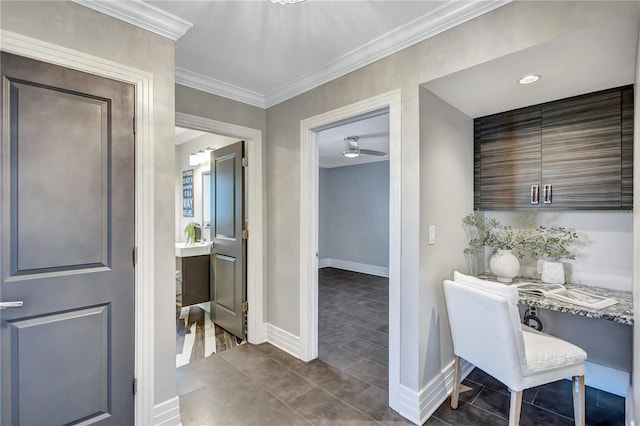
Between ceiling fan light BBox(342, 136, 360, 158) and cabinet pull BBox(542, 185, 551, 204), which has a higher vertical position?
ceiling fan light BBox(342, 136, 360, 158)

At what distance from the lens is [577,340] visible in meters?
2.35

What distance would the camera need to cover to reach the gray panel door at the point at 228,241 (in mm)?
3137

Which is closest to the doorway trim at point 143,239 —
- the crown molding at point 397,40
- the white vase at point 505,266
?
the crown molding at point 397,40

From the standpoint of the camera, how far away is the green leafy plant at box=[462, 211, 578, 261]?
2.39 meters

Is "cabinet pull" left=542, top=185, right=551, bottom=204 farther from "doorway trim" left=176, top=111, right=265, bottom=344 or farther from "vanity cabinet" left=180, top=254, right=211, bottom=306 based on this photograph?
"vanity cabinet" left=180, top=254, right=211, bottom=306

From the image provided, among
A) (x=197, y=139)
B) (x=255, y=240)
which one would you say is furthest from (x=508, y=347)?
(x=197, y=139)

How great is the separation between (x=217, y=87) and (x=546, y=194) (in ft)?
9.61

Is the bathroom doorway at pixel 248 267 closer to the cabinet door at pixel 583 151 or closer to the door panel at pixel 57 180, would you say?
the door panel at pixel 57 180

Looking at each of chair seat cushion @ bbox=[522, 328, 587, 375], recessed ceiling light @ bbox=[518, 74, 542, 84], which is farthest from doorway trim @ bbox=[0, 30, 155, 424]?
recessed ceiling light @ bbox=[518, 74, 542, 84]

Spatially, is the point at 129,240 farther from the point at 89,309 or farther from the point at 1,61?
the point at 1,61

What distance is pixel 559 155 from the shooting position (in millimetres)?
2283

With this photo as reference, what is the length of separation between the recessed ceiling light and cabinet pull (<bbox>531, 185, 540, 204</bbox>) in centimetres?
87

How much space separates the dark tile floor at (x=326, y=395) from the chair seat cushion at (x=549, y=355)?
1.71 feet

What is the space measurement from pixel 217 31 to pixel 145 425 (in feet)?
8.11
